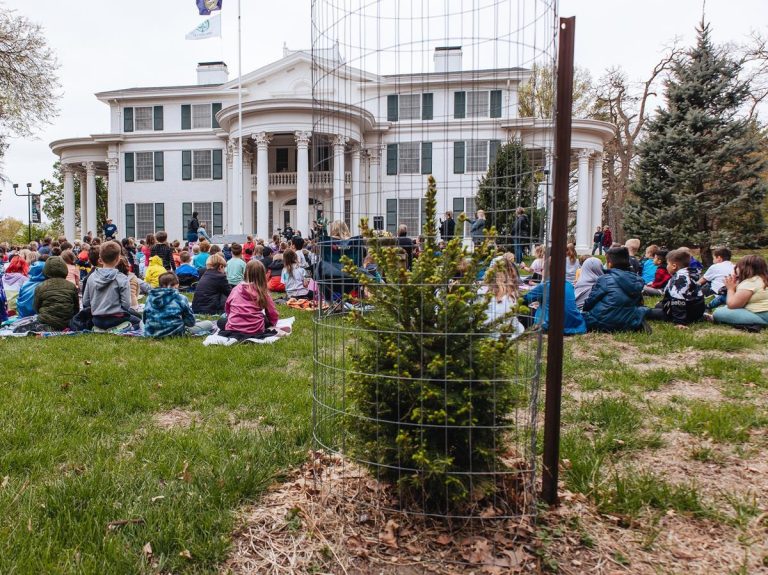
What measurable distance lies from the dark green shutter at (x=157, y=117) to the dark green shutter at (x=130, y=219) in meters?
5.43

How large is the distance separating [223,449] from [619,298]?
5958 mm

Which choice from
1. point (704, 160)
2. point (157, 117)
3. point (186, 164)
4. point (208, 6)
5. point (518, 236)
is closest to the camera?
point (518, 236)

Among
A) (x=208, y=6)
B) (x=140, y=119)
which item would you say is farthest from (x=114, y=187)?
(x=208, y=6)

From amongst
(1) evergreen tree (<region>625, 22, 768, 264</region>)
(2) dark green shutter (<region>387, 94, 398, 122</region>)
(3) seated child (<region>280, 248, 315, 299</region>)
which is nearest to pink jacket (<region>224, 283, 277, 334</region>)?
(2) dark green shutter (<region>387, 94, 398, 122</region>)

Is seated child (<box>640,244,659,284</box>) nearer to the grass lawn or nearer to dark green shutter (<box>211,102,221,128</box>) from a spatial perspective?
the grass lawn

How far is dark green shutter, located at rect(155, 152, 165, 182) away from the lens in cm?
3522

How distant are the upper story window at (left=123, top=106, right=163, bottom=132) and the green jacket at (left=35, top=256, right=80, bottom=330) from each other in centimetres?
3066

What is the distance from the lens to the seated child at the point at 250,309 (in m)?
7.27

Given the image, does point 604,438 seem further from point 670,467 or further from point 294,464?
point 294,464

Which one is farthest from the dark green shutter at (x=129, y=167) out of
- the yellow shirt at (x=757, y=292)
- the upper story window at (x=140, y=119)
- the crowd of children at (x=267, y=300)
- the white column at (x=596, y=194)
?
the yellow shirt at (x=757, y=292)

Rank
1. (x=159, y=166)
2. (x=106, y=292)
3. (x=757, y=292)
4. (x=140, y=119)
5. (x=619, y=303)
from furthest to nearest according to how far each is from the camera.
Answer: (x=140, y=119)
(x=159, y=166)
(x=106, y=292)
(x=757, y=292)
(x=619, y=303)

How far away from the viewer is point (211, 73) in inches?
1447

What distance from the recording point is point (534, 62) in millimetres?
2740

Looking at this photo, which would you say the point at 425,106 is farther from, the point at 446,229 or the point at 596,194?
the point at 596,194
